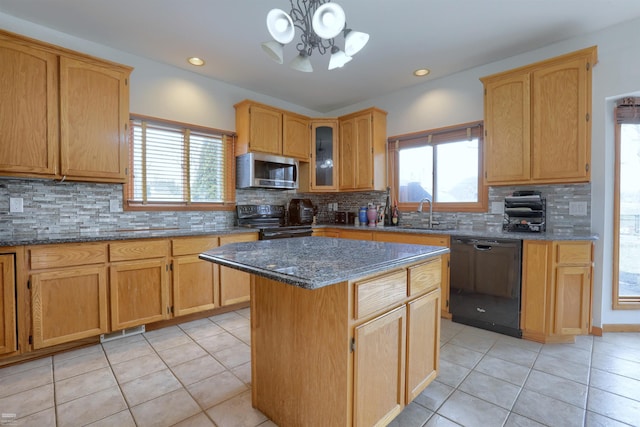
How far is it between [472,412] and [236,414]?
A: 1.31m

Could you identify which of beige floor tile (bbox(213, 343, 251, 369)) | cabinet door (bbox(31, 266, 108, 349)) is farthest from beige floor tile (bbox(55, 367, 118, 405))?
beige floor tile (bbox(213, 343, 251, 369))

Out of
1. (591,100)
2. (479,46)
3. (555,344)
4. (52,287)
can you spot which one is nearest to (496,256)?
(555,344)

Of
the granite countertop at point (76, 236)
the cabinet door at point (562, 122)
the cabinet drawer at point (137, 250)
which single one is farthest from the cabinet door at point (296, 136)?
the cabinet door at point (562, 122)

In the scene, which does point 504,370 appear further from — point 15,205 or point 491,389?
point 15,205

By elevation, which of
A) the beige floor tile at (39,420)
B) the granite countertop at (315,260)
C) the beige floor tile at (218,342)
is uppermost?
the granite countertop at (315,260)

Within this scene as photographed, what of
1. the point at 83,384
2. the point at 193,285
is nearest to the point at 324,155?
the point at 193,285

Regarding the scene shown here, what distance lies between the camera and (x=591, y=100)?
2.45 m

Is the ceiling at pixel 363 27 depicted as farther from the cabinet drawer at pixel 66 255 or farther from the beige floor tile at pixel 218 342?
the beige floor tile at pixel 218 342

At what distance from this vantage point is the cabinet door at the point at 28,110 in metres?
2.15

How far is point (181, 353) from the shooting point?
2312 mm

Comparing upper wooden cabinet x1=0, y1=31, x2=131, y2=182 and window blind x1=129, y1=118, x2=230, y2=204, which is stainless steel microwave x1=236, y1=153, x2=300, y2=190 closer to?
window blind x1=129, y1=118, x2=230, y2=204

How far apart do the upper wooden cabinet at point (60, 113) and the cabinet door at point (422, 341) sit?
2.72m

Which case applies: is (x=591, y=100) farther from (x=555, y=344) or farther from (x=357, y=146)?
(x=357, y=146)

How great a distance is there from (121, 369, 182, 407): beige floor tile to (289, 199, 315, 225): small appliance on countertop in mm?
2406
